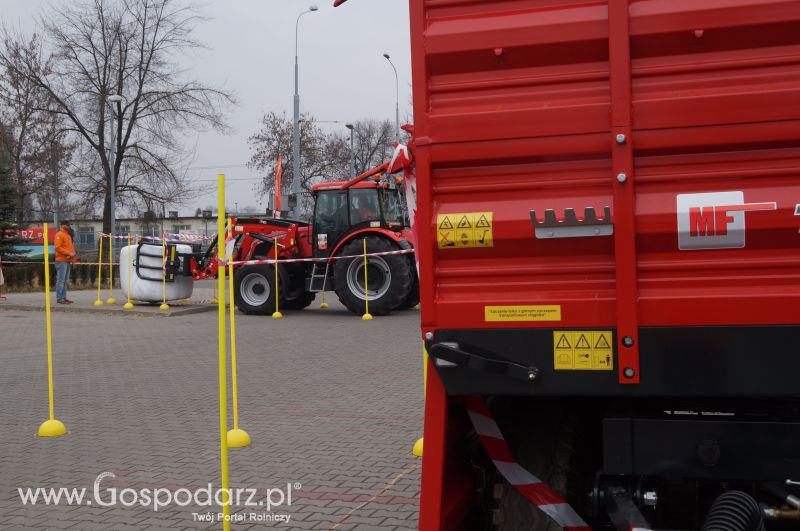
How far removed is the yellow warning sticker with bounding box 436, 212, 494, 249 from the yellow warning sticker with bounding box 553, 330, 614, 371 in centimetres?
41

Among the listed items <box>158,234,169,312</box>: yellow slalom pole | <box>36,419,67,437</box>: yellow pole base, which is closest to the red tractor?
<box>158,234,169,312</box>: yellow slalom pole

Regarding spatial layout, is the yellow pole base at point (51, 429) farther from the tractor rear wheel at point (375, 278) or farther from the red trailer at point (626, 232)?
the tractor rear wheel at point (375, 278)

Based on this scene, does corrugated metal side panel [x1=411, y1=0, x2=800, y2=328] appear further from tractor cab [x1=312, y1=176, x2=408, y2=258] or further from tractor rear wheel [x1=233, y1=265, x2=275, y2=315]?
tractor rear wheel [x1=233, y1=265, x2=275, y2=315]

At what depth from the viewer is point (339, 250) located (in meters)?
17.8

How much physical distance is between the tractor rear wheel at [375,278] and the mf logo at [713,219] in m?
14.1

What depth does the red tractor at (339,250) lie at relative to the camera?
17234 mm

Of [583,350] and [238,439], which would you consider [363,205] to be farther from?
[583,350]

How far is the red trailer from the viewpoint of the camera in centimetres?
282

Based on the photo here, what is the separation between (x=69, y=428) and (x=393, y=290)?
9868 mm

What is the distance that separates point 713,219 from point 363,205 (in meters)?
15.2

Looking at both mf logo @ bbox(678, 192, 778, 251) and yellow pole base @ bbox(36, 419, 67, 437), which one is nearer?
mf logo @ bbox(678, 192, 778, 251)

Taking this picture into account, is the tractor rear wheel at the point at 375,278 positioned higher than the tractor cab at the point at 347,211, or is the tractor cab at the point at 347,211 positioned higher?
the tractor cab at the point at 347,211

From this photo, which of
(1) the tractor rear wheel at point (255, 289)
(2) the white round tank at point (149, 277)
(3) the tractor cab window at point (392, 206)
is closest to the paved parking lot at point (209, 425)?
(1) the tractor rear wheel at point (255, 289)

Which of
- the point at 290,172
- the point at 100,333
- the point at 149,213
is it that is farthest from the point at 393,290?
the point at 290,172
